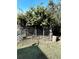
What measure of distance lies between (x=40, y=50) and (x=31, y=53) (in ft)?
0.33

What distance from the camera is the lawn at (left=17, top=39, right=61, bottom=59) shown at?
5.27 ft

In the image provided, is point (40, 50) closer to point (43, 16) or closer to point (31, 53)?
point (31, 53)

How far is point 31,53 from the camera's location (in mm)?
1623

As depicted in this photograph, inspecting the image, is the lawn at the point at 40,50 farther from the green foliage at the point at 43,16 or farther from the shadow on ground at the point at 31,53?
the green foliage at the point at 43,16

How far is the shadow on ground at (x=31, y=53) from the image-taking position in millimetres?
1594

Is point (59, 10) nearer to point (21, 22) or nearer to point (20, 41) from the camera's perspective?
point (21, 22)

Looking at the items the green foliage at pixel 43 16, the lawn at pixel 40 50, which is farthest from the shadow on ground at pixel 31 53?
the green foliage at pixel 43 16

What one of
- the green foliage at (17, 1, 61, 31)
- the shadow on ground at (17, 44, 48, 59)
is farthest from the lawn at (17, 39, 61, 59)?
the green foliage at (17, 1, 61, 31)

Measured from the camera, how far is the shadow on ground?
1.59 m

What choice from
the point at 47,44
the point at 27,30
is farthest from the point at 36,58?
the point at 27,30

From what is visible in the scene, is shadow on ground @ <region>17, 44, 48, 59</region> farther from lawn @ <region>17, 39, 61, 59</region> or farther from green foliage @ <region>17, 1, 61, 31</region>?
green foliage @ <region>17, 1, 61, 31</region>

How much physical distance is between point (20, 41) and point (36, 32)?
0.19 meters

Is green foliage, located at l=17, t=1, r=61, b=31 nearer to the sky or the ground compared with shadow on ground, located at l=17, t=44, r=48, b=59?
nearer to the sky
